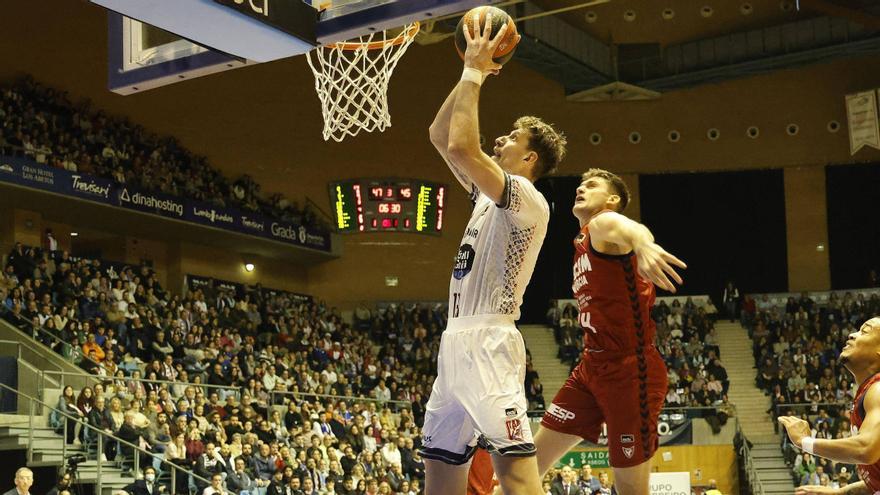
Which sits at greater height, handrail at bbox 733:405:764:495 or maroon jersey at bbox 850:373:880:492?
maroon jersey at bbox 850:373:880:492

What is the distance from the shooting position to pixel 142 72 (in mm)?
7430

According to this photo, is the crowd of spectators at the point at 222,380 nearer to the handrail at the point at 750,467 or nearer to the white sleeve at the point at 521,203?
the handrail at the point at 750,467

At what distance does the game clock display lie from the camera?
28.4m

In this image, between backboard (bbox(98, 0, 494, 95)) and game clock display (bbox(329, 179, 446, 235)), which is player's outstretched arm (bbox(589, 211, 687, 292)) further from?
game clock display (bbox(329, 179, 446, 235))

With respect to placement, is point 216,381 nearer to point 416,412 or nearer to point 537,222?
point 416,412

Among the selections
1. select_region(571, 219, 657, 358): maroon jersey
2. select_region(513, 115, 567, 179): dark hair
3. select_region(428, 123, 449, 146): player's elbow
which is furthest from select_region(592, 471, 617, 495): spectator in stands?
select_region(428, 123, 449, 146): player's elbow

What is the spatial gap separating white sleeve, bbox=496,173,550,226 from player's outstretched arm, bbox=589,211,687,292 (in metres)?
0.44

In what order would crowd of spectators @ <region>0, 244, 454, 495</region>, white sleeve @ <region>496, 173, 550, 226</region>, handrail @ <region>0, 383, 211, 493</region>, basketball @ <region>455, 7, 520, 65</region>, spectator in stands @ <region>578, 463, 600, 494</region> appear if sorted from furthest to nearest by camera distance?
spectator in stands @ <region>578, 463, 600, 494</region>, crowd of spectators @ <region>0, 244, 454, 495</region>, handrail @ <region>0, 383, 211, 493</region>, basketball @ <region>455, 7, 520, 65</region>, white sleeve @ <region>496, 173, 550, 226</region>

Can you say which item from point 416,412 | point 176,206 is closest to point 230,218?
point 176,206

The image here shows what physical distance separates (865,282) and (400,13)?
84.2 feet

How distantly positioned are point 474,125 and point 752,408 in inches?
914

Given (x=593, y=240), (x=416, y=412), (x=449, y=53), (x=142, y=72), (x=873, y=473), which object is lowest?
(x=416, y=412)

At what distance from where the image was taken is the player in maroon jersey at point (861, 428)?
505 cm

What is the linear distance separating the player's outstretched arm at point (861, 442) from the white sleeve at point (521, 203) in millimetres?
1705
